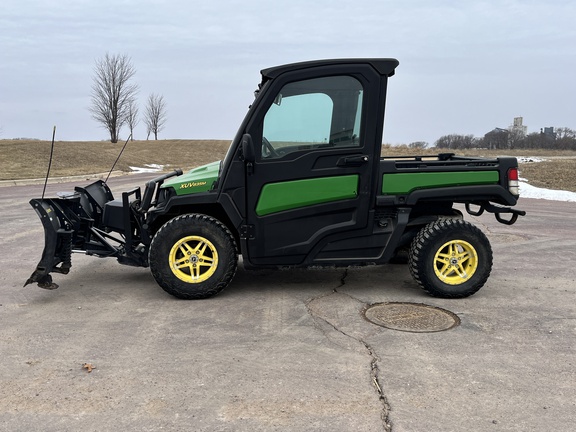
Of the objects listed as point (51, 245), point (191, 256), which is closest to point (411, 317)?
point (191, 256)

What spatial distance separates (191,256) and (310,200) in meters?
1.31

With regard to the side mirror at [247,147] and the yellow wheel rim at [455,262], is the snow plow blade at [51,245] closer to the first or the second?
the side mirror at [247,147]

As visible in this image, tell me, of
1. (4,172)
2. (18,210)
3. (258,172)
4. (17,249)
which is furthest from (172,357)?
(4,172)

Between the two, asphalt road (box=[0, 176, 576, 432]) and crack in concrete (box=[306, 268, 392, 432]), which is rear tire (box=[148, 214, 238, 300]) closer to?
asphalt road (box=[0, 176, 576, 432])

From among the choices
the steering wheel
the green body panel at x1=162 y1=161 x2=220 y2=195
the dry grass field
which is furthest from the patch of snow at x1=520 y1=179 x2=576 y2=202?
the green body panel at x1=162 y1=161 x2=220 y2=195

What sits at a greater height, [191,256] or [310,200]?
[310,200]

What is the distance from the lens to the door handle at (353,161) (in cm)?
508

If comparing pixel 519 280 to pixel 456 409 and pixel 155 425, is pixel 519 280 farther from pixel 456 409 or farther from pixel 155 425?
pixel 155 425

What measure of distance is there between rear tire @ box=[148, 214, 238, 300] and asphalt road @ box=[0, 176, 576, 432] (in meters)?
0.20

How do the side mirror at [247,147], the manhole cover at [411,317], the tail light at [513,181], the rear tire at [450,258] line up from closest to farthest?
the manhole cover at [411,317] → the side mirror at [247,147] → the rear tire at [450,258] → the tail light at [513,181]

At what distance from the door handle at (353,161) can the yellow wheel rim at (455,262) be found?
1230mm

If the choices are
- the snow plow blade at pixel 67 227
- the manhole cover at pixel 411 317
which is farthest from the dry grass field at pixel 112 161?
the snow plow blade at pixel 67 227

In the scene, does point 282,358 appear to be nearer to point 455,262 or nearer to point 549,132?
point 455,262

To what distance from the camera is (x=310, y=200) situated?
5156 millimetres
